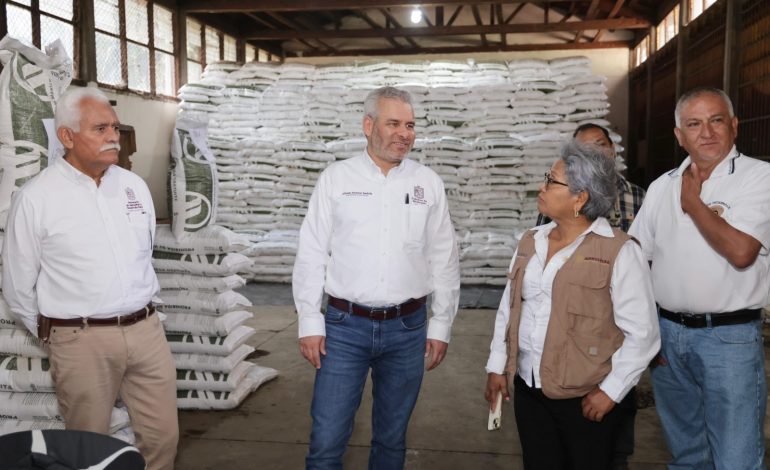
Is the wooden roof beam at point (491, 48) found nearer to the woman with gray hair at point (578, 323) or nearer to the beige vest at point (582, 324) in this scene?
the woman with gray hair at point (578, 323)

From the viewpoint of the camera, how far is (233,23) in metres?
10.4

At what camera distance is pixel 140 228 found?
2.33m

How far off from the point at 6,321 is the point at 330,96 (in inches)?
196

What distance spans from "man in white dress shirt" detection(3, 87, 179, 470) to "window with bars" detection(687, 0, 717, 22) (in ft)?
22.2

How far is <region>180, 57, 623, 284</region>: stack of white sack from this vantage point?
692 cm

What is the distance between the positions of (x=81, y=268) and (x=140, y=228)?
0.84 ft

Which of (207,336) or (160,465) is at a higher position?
(207,336)

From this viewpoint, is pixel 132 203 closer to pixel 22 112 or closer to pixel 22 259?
pixel 22 259

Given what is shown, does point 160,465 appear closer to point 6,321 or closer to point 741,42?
point 6,321

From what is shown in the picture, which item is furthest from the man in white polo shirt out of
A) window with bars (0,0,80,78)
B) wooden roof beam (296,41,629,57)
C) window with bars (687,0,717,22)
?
wooden roof beam (296,41,629,57)

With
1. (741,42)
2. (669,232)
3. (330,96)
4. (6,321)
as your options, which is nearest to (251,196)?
(330,96)

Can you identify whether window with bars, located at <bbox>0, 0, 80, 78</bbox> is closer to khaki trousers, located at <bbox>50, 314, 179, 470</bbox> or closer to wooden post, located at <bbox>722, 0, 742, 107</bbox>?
khaki trousers, located at <bbox>50, 314, 179, 470</bbox>

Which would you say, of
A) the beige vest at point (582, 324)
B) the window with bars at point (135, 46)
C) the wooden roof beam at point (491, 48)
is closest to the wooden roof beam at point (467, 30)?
the wooden roof beam at point (491, 48)

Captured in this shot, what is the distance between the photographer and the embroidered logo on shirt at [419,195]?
7.39 feet
